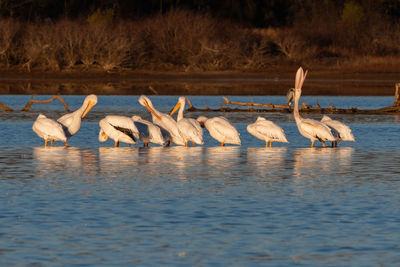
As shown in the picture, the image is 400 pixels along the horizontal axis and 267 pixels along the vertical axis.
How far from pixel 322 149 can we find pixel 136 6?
53346 mm

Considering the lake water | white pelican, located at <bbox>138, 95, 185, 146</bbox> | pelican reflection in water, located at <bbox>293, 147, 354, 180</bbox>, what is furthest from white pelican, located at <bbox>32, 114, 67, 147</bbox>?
pelican reflection in water, located at <bbox>293, 147, 354, 180</bbox>

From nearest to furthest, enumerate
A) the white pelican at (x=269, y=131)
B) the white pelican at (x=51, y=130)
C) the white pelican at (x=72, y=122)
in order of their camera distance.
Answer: the white pelican at (x=51, y=130) → the white pelican at (x=269, y=131) → the white pelican at (x=72, y=122)

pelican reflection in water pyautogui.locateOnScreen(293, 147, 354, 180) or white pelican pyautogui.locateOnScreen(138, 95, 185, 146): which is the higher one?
white pelican pyautogui.locateOnScreen(138, 95, 185, 146)

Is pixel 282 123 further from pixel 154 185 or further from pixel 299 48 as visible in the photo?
pixel 299 48

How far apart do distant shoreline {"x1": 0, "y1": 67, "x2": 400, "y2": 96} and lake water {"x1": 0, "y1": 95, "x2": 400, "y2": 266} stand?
23465 millimetres

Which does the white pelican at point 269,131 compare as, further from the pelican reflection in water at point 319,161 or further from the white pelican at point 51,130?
the white pelican at point 51,130

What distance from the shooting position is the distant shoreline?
131 ft

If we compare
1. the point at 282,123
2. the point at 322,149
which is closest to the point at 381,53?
the point at 282,123

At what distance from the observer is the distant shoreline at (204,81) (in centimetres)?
3988

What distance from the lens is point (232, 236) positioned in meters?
7.84

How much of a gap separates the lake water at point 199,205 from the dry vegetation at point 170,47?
30979 mm

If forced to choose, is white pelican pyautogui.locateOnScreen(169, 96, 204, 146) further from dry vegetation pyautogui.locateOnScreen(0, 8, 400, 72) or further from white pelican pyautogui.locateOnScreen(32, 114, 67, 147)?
dry vegetation pyautogui.locateOnScreen(0, 8, 400, 72)

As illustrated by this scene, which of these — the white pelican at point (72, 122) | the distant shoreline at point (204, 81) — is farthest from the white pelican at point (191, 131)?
the distant shoreline at point (204, 81)

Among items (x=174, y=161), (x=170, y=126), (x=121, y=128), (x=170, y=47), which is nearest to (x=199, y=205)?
(x=174, y=161)
